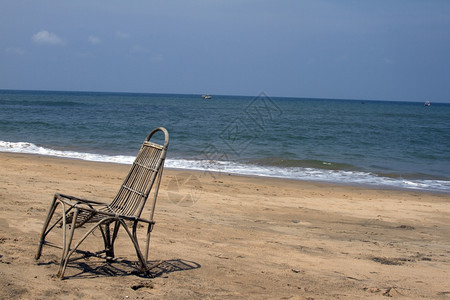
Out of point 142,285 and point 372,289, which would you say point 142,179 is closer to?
point 142,285

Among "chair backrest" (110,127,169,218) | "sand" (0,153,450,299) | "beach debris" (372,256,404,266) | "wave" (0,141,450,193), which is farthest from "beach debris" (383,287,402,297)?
"wave" (0,141,450,193)

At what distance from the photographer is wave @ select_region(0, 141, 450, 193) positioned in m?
12.3

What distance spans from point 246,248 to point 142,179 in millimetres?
1502

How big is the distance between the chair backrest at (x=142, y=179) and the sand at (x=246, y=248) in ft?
1.67

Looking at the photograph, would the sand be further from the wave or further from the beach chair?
the wave

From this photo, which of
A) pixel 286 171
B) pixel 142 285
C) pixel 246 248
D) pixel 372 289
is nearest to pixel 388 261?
pixel 372 289

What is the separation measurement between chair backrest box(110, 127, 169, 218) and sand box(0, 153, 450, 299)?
0.51 m

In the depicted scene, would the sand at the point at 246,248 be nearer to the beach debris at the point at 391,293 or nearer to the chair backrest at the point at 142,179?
the beach debris at the point at 391,293

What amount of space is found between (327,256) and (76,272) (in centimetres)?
256

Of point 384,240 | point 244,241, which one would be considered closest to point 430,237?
point 384,240

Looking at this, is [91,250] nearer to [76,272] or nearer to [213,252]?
[76,272]

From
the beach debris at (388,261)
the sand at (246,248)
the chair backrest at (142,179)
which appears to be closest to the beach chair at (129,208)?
the chair backrest at (142,179)

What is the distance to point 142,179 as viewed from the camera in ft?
13.6

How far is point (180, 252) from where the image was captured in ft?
15.3
